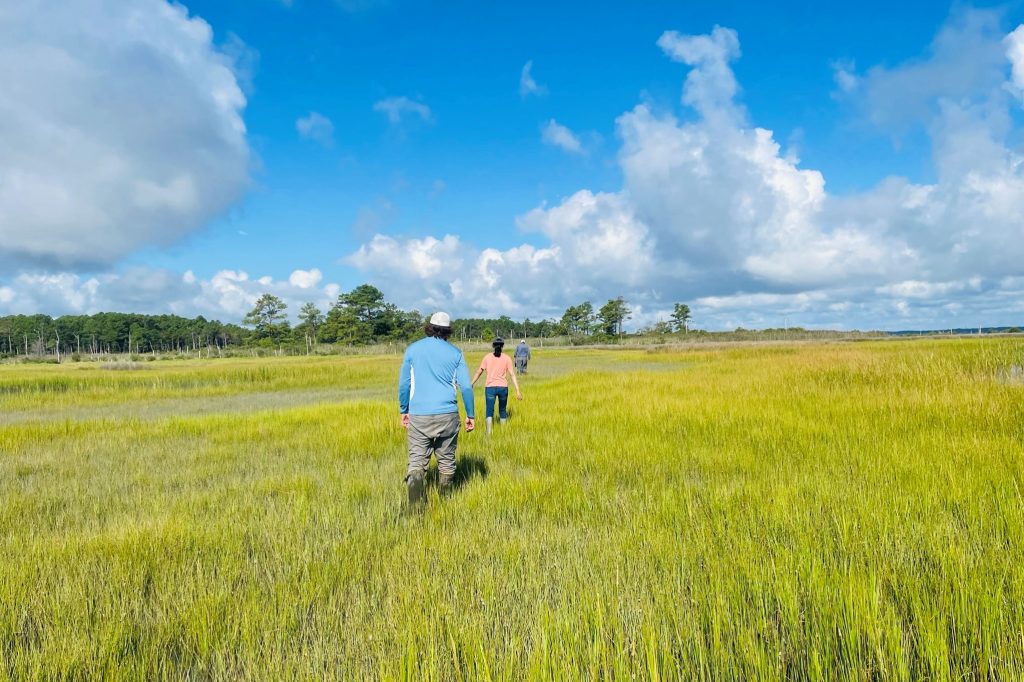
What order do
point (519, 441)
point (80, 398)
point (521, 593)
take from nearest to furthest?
point (521, 593), point (519, 441), point (80, 398)

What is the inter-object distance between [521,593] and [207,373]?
30.6 m

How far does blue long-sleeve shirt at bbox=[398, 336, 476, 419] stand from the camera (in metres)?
4.63

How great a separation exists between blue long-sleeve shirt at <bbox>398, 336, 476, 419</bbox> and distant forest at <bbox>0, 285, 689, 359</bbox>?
7923 cm

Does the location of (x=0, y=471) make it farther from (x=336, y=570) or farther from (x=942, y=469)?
(x=942, y=469)

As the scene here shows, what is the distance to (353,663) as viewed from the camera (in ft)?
7.11

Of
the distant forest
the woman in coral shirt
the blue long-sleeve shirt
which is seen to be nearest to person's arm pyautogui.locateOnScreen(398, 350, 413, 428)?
the blue long-sleeve shirt

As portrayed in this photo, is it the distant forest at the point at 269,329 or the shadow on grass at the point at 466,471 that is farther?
the distant forest at the point at 269,329

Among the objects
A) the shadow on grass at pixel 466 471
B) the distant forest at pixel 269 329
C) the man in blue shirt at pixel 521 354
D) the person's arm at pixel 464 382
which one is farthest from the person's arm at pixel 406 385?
the distant forest at pixel 269 329

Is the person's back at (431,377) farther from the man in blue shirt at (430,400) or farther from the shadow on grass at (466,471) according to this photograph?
the shadow on grass at (466,471)

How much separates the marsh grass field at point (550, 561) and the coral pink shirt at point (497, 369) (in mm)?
1943

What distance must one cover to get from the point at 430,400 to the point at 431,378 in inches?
9.4

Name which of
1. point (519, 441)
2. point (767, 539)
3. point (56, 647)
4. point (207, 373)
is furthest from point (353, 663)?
point (207, 373)

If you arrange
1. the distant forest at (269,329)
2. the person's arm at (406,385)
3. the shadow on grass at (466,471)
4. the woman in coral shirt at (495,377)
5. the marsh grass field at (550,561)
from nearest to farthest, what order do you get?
1. the marsh grass field at (550,561)
2. the person's arm at (406,385)
3. the shadow on grass at (466,471)
4. the woman in coral shirt at (495,377)
5. the distant forest at (269,329)

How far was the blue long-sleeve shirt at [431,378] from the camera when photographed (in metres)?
4.63
